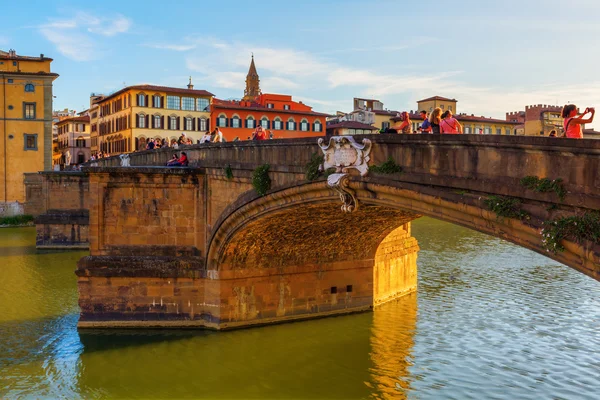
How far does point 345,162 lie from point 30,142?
136ft

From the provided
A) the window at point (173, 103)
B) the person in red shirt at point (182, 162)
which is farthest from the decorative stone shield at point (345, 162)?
the window at point (173, 103)

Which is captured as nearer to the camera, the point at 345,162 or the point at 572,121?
the point at 572,121

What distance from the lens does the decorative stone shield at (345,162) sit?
12.0 metres

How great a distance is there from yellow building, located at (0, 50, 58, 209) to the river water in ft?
84.8

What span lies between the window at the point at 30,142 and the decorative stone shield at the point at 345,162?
4058 centimetres

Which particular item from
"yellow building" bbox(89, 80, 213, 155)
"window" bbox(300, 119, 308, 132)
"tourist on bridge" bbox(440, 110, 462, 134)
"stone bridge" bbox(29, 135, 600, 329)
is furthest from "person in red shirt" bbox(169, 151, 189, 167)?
"window" bbox(300, 119, 308, 132)

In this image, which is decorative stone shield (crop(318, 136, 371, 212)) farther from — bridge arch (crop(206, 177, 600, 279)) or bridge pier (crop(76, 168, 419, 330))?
bridge pier (crop(76, 168, 419, 330))

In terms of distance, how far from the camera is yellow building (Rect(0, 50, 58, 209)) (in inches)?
1845

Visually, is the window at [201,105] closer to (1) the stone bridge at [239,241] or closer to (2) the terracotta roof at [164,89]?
(2) the terracotta roof at [164,89]

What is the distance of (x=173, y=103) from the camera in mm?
56688

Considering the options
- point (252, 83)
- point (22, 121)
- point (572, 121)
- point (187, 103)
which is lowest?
point (572, 121)

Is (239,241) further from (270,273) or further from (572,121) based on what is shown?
(572,121)

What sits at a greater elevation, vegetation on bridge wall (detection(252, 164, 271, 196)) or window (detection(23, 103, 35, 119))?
window (detection(23, 103, 35, 119))

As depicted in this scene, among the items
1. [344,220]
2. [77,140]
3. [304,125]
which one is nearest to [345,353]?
[344,220]
